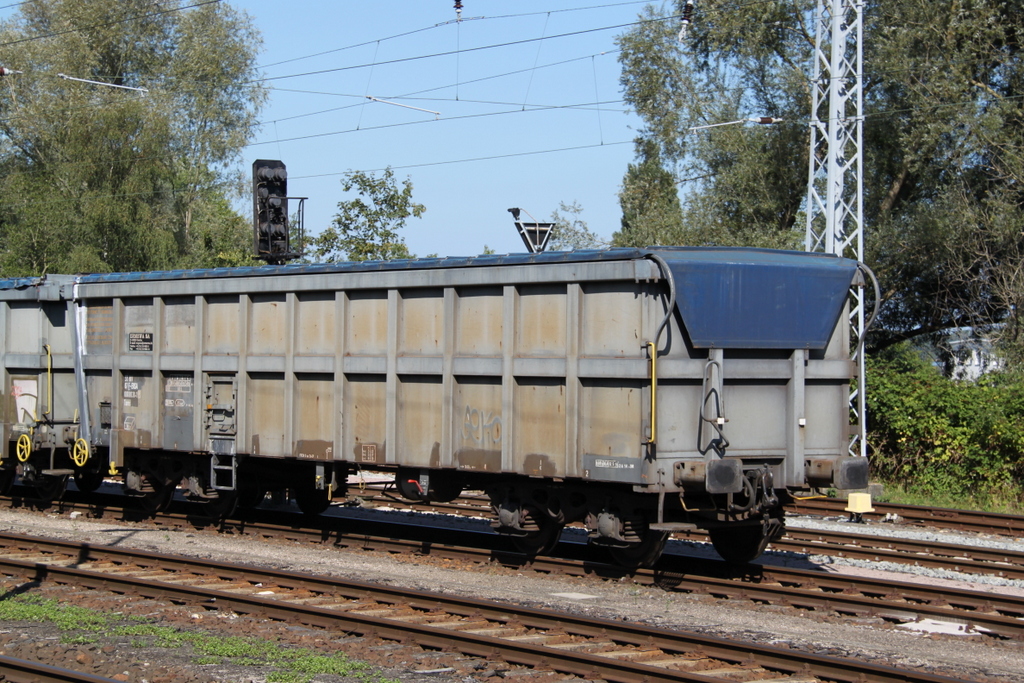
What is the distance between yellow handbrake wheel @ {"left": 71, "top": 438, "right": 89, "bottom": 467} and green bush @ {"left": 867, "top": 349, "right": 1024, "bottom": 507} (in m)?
13.6

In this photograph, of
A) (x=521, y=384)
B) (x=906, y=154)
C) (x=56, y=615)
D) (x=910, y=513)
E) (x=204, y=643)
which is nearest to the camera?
(x=204, y=643)

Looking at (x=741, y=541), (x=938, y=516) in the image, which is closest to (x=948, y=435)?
(x=938, y=516)

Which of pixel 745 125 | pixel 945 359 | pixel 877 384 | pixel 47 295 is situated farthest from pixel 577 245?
pixel 47 295

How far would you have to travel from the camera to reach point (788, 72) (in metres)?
29.4

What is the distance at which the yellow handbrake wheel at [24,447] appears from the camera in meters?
15.1

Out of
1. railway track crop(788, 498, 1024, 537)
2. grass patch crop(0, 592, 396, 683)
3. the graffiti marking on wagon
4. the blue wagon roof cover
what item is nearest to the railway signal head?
the graffiti marking on wagon

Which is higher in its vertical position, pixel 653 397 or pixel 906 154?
pixel 906 154

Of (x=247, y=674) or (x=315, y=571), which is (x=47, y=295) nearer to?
(x=315, y=571)

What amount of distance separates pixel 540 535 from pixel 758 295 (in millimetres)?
3584

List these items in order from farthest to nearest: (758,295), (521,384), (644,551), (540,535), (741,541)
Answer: (540,535) < (741,541) < (521,384) < (644,551) < (758,295)

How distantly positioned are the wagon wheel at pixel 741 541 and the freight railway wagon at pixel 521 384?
0.08 ft

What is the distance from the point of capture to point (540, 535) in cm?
1159

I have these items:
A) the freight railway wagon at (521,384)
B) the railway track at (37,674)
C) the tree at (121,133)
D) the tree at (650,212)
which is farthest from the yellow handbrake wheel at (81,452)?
the tree at (121,133)

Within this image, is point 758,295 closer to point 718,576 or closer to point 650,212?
point 718,576
